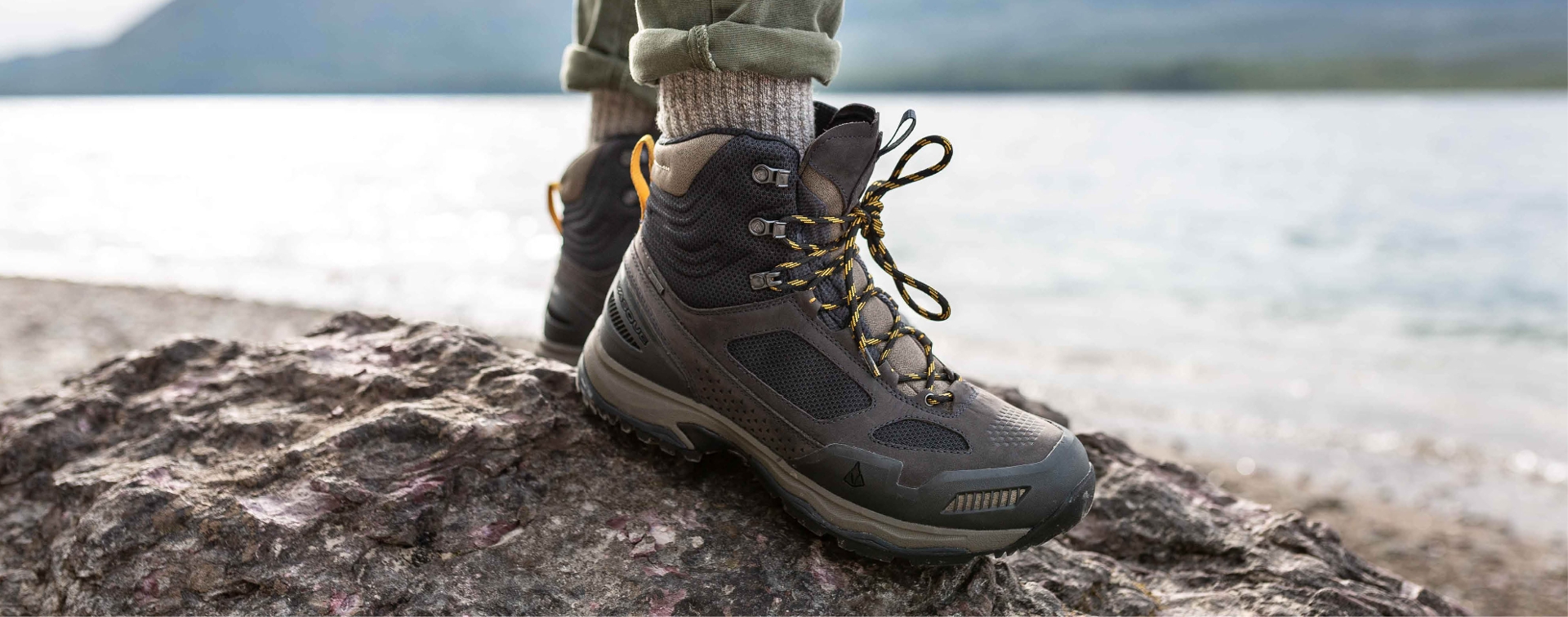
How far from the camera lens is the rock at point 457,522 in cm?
134

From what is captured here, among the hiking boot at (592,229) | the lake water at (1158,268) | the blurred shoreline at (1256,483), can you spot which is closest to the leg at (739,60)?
the hiking boot at (592,229)

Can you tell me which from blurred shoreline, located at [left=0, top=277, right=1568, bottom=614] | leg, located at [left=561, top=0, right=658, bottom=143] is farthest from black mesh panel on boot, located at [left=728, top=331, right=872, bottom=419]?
blurred shoreline, located at [left=0, top=277, right=1568, bottom=614]

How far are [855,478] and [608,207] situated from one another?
90 cm

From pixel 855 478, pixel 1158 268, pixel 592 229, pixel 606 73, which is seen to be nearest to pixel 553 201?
pixel 592 229

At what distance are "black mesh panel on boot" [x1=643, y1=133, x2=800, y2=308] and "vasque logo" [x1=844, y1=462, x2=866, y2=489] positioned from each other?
0.93 feet

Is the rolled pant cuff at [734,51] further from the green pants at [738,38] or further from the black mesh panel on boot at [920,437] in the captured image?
the black mesh panel on boot at [920,437]

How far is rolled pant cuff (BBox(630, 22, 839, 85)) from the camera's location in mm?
1282

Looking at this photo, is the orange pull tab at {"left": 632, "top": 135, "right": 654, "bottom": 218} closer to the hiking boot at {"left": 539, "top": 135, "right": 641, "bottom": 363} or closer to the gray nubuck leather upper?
the gray nubuck leather upper

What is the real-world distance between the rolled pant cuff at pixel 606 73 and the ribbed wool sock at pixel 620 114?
0.03m

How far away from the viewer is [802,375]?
1.39m

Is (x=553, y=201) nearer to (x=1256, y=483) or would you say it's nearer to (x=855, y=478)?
(x=855, y=478)

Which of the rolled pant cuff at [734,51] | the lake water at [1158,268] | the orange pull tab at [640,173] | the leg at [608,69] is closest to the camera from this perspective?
the rolled pant cuff at [734,51]

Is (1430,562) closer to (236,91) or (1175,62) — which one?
(1175,62)

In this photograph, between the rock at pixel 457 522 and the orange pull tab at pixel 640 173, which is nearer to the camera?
the rock at pixel 457 522
